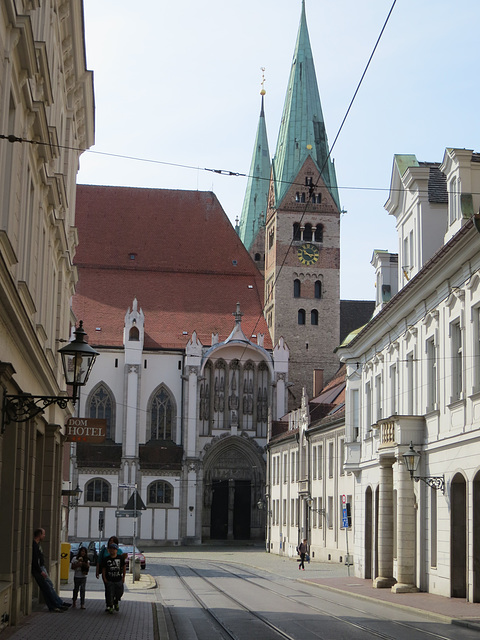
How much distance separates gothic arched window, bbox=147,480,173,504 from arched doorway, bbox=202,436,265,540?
2459 mm

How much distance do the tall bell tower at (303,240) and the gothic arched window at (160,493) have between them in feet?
34.3

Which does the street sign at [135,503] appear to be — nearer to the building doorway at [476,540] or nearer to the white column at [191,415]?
the building doorway at [476,540]

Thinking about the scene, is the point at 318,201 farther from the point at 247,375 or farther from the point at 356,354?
the point at 356,354

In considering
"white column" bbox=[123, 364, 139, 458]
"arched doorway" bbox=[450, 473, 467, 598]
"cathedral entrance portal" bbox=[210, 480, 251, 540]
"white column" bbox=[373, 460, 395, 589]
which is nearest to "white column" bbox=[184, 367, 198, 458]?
"cathedral entrance portal" bbox=[210, 480, 251, 540]

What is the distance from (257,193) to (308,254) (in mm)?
22894

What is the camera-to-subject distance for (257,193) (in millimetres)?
96000

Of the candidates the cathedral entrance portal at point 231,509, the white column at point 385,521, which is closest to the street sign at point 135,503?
the white column at point 385,521

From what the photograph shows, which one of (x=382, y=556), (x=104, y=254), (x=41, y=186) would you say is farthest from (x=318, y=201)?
(x=41, y=186)

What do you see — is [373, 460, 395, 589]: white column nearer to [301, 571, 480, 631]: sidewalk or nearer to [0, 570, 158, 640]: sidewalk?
[301, 571, 480, 631]: sidewalk

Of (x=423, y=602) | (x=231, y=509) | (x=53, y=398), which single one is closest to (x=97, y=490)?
(x=231, y=509)

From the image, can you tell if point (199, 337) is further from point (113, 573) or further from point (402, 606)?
Result: point (113, 573)

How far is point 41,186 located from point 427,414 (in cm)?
1225

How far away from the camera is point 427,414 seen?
24453 mm

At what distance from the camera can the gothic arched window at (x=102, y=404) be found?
67.4m
